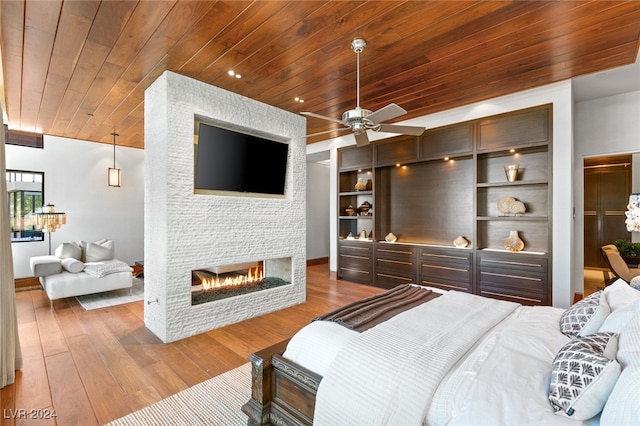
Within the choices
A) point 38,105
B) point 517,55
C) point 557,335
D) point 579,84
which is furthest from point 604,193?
point 38,105

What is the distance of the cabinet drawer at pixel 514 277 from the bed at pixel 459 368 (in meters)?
2.08

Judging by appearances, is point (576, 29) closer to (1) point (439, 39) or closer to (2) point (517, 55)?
(2) point (517, 55)

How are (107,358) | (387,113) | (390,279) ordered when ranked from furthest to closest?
(390,279), (107,358), (387,113)

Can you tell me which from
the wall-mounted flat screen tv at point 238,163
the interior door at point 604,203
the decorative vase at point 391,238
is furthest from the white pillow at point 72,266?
the interior door at point 604,203

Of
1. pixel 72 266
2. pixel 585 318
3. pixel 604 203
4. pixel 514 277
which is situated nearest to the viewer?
pixel 585 318

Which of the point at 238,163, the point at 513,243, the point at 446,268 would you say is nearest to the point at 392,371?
the point at 238,163

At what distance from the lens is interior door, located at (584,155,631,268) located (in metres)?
6.52

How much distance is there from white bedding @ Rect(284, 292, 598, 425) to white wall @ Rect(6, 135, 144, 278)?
20.9ft

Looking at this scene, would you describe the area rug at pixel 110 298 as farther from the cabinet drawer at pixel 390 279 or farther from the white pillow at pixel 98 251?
the cabinet drawer at pixel 390 279

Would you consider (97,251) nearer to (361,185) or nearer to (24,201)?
(24,201)

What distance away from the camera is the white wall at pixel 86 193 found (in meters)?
5.61

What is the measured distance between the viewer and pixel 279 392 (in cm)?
185

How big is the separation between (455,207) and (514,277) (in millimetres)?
1442

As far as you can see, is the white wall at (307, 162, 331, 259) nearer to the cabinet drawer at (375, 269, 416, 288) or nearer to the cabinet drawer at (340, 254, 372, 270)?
the cabinet drawer at (340, 254, 372, 270)
